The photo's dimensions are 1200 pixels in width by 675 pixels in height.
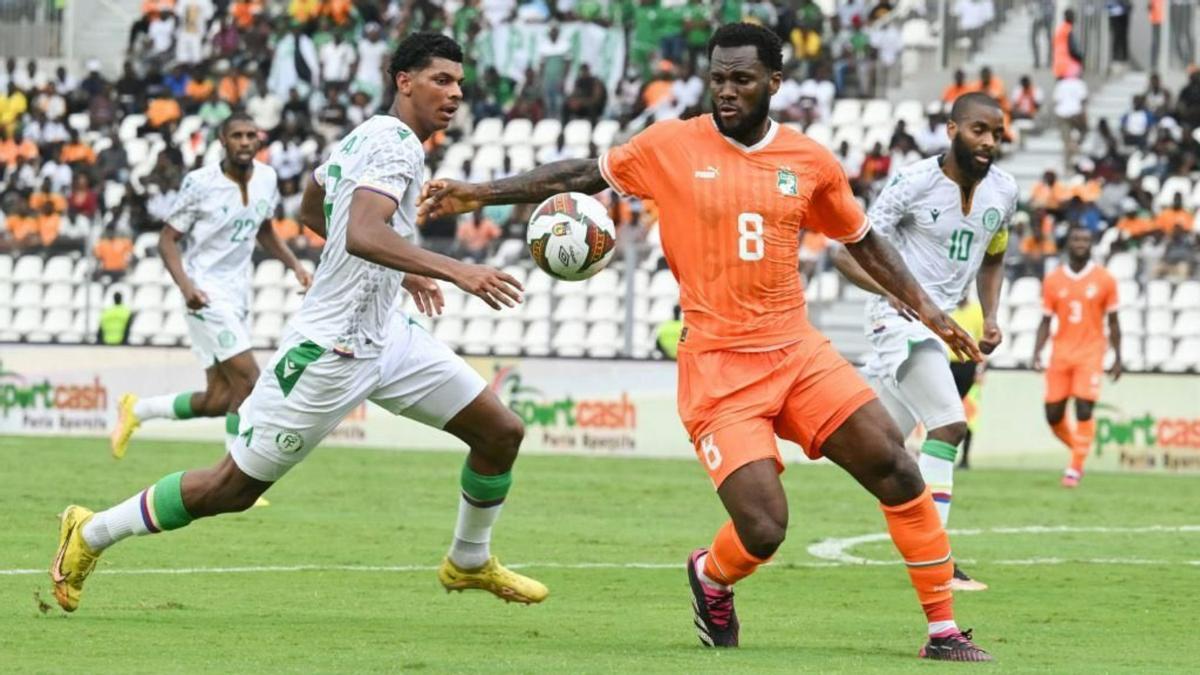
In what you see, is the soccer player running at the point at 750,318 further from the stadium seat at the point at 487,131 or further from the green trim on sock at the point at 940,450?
the stadium seat at the point at 487,131

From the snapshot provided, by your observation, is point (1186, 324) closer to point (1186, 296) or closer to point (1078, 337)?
point (1186, 296)

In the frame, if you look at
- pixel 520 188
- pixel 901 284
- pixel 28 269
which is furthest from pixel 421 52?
pixel 28 269

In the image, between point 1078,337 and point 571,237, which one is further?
point 1078,337

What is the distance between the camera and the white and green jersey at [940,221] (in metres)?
12.4

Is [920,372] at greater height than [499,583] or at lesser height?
greater

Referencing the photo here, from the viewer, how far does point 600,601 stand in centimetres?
1096

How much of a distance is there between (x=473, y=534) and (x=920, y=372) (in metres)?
3.27

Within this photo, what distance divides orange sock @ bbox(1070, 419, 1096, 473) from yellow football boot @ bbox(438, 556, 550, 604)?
11.6 meters

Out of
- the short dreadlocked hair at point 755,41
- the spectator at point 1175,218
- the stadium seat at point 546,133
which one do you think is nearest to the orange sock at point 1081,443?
the spectator at point 1175,218

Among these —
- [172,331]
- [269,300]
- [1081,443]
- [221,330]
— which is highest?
[221,330]

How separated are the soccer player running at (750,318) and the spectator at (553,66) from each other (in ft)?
85.7

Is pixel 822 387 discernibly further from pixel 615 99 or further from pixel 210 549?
pixel 615 99


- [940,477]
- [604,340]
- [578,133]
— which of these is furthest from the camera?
[578,133]

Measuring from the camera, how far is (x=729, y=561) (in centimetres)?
907
